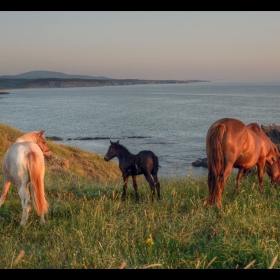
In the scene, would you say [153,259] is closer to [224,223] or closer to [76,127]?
[224,223]

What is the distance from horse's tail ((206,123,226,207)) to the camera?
7.28m

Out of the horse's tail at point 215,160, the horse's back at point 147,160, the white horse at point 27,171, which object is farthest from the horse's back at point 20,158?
the horse's tail at point 215,160

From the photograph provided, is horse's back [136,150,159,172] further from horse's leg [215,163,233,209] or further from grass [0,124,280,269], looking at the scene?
horse's leg [215,163,233,209]

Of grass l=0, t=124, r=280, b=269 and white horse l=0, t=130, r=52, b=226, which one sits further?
white horse l=0, t=130, r=52, b=226

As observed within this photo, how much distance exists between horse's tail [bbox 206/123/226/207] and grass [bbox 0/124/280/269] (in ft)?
1.11

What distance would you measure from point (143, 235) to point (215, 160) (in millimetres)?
2599

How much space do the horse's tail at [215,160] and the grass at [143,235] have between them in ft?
1.11

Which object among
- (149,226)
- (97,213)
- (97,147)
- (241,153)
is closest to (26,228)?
(97,213)

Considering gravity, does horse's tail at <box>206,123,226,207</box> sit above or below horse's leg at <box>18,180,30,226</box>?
above

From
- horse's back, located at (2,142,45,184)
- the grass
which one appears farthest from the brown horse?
horse's back, located at (2,142,45,184)

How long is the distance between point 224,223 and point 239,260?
4.52ft

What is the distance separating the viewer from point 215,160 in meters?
7.40

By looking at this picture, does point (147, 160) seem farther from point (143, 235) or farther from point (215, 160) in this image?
point (143, 235)

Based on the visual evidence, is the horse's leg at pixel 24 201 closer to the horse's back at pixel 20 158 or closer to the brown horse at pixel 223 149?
the horse's back at pixel 20 158
